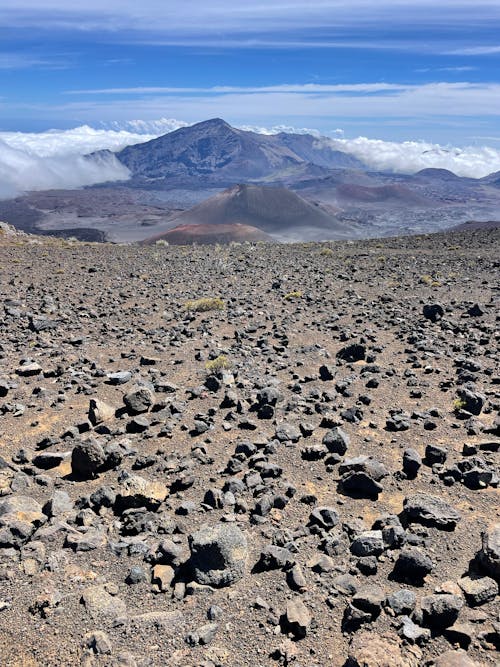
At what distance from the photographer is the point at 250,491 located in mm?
5688

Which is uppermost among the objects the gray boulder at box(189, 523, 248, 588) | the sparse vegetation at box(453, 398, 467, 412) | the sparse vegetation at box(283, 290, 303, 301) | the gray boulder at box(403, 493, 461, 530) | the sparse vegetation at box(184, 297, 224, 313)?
the sparse vegetation at box(283, 290, 303, 301)

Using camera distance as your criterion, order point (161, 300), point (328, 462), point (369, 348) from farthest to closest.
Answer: point (161, 300)
point (369, 348)
point (328, 462)

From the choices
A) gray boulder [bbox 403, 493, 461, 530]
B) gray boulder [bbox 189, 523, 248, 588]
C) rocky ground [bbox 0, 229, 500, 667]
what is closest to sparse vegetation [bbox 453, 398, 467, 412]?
rocky ground [bbox 0, 229, 500, 667]

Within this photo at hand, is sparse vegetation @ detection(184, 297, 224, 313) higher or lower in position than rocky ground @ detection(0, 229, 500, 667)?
higher

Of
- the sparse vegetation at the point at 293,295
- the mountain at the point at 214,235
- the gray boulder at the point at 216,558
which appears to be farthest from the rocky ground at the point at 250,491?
the mountain at the point at 214,235

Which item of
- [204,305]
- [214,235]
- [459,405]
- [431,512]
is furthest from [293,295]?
[214,235]

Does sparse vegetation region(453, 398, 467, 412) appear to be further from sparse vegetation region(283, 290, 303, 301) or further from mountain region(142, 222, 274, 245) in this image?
mountain region(142, 222, 274, 245)

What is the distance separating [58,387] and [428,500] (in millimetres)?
6077

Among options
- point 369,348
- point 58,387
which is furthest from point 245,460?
point 369,348

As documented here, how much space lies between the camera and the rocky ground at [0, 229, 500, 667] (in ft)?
12.7

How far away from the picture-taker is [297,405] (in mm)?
7785

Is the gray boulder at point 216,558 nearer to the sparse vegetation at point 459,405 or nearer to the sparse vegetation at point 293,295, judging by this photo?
the sparse vegetation at point 459,405

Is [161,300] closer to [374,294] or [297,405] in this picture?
[374,294]

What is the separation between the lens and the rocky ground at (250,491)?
3.88 m
